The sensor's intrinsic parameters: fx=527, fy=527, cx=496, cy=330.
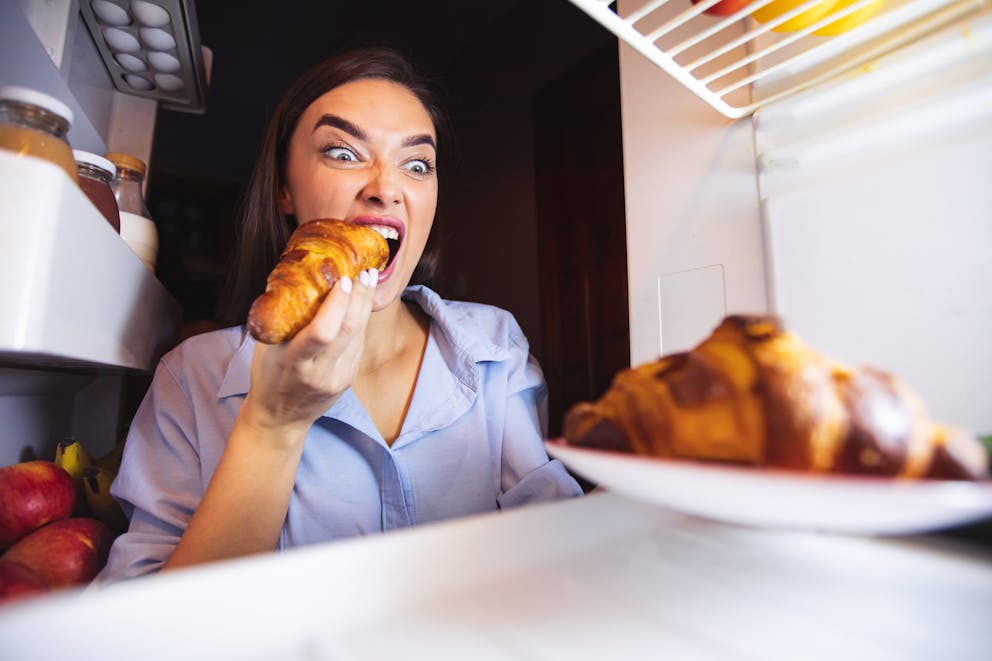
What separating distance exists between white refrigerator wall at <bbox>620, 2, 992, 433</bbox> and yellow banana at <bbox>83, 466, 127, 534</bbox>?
895mm

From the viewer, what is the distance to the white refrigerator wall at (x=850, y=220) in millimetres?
425

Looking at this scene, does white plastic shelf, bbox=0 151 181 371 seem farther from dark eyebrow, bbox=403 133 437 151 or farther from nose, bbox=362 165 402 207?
dark eyebrow, bbox=403 133 437 151

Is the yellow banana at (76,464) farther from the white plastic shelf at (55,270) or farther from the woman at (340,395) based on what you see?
the white plastic shelf at (55,270)

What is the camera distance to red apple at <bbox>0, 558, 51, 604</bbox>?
1.29ft

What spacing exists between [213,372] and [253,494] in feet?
1.08

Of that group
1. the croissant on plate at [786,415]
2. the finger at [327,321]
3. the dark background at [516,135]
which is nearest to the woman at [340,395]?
the finger at [327,321]

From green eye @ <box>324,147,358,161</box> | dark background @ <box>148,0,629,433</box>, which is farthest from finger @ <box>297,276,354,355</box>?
dark background @ <box>148,0,629,433</box>

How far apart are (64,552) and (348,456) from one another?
14.7 inches

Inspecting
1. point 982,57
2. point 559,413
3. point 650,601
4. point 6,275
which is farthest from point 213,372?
point 559,413

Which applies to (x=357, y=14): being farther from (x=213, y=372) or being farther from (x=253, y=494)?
(x=253, y=494)

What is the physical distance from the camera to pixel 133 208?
0.95 metres

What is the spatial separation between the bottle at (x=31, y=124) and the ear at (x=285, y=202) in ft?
1.90

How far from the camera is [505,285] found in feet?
8.68

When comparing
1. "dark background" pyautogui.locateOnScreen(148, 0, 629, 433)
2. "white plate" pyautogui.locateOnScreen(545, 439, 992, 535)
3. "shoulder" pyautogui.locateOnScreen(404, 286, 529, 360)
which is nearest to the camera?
"white plate" pyautogui.locateOnScreen(545, 439, 992, 535)
